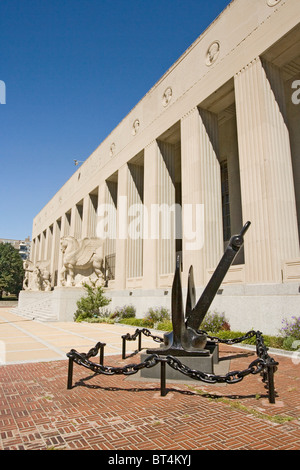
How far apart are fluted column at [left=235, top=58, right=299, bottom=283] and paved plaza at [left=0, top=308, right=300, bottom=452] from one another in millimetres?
5665

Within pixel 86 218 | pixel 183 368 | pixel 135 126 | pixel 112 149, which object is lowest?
A: pixel 183 368

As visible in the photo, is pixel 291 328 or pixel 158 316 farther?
pixel 158 316

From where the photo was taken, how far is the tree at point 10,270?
60.8m

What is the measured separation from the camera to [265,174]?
41.1 ft

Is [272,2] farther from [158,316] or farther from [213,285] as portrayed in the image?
[158,316]

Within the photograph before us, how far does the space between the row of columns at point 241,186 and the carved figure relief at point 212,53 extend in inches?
96.8

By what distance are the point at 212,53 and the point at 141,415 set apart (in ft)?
57.2

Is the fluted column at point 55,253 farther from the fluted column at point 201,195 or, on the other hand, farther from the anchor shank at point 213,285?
the anchor shank at point 213,285

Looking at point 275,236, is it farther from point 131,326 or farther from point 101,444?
point 101,444

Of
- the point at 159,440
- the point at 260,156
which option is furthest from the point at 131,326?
the point at 159,440

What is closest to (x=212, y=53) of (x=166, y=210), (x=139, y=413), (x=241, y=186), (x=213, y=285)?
(x=241, y=186)

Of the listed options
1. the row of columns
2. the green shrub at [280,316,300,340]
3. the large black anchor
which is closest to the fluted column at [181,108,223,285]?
the row of columns

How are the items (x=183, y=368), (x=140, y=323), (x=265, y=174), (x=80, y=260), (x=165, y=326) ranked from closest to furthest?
(x=183, y=368), (x=265, y=174), (x=165, y=326), (x=140, y=323), (x=80, y=260)

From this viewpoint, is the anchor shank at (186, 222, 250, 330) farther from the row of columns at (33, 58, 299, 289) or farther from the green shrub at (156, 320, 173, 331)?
the green shrub at (156, 320, 173, 331)
